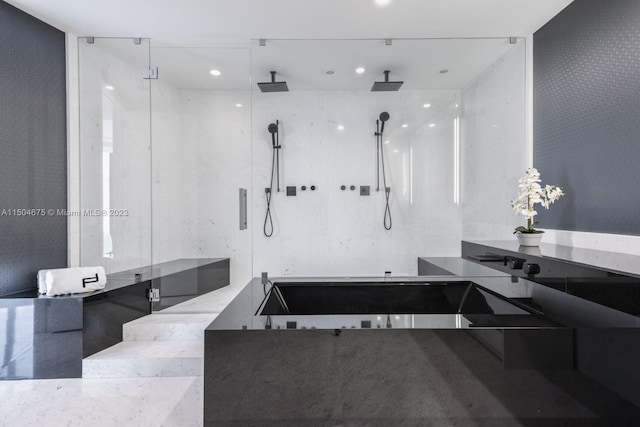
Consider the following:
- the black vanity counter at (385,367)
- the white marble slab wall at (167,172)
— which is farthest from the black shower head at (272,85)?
the black vanity counter at (385,367)

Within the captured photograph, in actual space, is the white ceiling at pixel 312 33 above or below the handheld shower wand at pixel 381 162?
above

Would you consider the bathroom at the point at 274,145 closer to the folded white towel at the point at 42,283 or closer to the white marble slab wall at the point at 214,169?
the white marble slab wall at the point at 214,169

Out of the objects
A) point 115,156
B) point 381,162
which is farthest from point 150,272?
point 381,162

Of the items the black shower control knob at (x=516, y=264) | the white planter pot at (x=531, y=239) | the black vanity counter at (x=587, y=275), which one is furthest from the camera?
the white planter pot at (x=531, y=239)

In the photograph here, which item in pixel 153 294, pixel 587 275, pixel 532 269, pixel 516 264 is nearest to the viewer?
pixel 587 275

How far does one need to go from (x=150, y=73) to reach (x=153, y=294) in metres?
2.06

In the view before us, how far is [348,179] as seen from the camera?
3.14 metres

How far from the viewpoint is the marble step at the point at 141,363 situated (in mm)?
2242

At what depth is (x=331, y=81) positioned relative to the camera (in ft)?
10.2

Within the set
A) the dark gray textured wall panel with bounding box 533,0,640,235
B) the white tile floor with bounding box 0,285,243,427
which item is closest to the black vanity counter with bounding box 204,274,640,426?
the white tile floor with bounding box 0,285,243,427

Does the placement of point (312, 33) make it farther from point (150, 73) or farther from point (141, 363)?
point (141, 363)

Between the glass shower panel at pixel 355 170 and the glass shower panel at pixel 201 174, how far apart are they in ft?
0.62

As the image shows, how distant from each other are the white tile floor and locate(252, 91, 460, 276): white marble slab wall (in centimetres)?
123

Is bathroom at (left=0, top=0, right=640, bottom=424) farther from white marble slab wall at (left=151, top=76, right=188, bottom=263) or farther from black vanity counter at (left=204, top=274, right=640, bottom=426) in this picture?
black vanity counter at (left=204, top=274, right=640, bottom=426)
